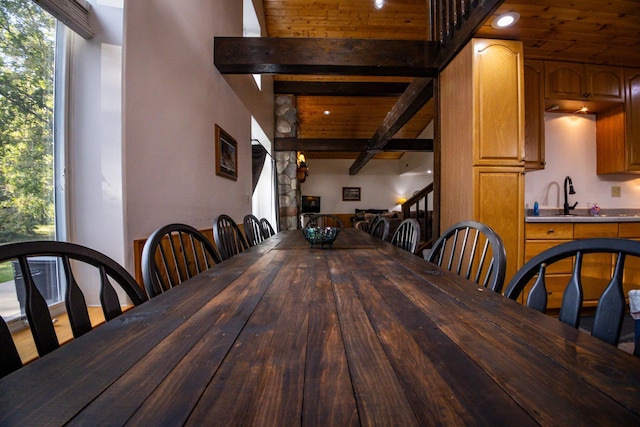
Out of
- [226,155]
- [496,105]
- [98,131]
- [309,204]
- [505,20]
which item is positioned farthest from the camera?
[309,204]

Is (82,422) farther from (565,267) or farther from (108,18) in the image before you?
(565,267)

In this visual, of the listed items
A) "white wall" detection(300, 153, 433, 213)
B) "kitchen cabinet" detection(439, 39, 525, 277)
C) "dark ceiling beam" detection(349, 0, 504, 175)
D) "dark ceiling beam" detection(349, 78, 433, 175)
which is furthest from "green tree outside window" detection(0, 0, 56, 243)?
"white wall" detection(300, 153, 433, 213)

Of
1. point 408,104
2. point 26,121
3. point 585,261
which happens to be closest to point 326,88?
point 408,104

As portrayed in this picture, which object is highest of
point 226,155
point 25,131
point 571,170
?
point 226,155

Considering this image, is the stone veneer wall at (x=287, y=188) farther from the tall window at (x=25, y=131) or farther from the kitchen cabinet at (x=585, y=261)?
the tall window at (x=25, y=131)

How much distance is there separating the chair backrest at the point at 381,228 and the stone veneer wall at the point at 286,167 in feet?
9.25

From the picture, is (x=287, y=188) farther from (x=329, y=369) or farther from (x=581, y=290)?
(x=329, y=369)

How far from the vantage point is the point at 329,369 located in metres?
0.41

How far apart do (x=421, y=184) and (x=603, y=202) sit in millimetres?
6605

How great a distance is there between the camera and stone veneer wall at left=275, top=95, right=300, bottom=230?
5.48 meters

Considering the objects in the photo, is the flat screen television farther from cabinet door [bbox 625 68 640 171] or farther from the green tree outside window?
the green tree outside window

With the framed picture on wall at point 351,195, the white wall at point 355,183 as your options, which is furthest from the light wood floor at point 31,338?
the framed picture on wall at point 351,195

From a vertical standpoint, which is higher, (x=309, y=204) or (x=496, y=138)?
(x=496, y=138)

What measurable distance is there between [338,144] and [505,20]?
158 inches
